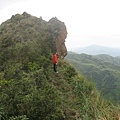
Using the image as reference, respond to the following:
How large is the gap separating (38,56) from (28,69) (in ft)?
6.94

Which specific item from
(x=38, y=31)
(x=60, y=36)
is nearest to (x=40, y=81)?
(x=38, y=31)

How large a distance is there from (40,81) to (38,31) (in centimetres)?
987

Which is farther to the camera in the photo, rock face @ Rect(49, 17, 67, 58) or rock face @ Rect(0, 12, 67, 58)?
rock face @ Rect(49, 17, 67, 58)

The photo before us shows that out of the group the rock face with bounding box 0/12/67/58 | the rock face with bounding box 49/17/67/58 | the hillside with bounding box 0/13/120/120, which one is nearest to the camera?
the hillside with bounding box 0/13/120/120

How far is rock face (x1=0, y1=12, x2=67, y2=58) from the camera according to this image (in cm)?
2180

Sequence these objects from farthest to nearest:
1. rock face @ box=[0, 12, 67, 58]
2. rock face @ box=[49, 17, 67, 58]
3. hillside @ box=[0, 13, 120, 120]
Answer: rock face @ box=[49, 17, 67, 58], rock face @ box=[0, 12, 67, 58], hillside @ box=[0, 13, 120, 120]

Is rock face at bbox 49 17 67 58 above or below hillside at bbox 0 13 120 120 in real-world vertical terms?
above

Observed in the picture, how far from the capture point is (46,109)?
10141 mm

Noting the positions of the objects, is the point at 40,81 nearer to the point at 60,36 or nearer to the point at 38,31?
the point at 38,31

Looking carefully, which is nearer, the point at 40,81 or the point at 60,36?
the point at 40,81

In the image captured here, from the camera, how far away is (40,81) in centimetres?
1411

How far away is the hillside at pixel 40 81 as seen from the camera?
9670mm

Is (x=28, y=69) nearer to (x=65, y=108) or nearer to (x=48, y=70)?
(x=48, y=70)

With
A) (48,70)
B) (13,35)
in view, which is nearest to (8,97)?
(48,70)
